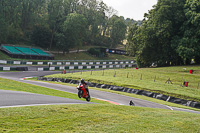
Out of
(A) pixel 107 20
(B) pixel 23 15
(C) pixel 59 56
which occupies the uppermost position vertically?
(A) pixel 107 20

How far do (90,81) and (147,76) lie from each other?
13.0 meters

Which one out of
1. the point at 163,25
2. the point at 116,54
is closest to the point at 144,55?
the point at 163,25

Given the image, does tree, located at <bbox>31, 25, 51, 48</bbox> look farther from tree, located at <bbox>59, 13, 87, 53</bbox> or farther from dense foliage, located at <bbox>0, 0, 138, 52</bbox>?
tree, located at <bbox>59, 13, 87, 53</bbox>

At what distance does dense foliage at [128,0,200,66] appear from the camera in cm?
5341

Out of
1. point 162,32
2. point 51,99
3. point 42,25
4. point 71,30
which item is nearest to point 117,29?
point 71,30

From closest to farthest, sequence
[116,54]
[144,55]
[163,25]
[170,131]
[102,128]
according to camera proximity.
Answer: [102,128] < [170,131] < [163,25] < [144,55] < [116,54]

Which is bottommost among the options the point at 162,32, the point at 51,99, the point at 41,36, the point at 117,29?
the point at 51,99

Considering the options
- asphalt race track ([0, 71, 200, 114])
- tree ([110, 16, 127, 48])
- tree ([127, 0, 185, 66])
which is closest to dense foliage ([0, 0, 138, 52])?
tree ([110, 16, 127, 48])

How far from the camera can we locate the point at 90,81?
38250mm

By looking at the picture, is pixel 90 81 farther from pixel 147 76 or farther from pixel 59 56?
pixel 59 56

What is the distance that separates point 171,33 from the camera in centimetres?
5825

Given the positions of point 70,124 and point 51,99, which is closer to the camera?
point 70,124

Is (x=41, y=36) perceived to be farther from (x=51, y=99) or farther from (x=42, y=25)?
(x=51, y=99)

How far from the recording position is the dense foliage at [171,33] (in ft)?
175
